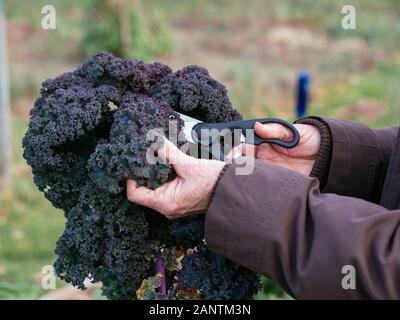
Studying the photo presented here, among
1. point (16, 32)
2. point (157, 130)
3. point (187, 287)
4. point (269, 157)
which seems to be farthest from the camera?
point (16, 32)

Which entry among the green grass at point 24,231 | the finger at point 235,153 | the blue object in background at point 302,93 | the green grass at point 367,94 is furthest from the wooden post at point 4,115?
the finger at point 235,153

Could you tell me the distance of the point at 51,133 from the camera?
2150 mm

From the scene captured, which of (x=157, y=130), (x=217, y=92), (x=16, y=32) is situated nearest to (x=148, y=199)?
(x=157, y=130)

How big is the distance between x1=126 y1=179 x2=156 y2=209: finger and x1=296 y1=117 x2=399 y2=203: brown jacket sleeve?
→ 78 cm

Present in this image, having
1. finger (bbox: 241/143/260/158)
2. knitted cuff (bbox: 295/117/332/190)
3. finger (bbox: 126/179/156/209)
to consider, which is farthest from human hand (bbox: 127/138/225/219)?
knitted cuff (bbox: 295/117/332/190)

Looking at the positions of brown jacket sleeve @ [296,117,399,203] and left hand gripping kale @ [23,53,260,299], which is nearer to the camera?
left hand gripping kale @ [23,53,260,299]

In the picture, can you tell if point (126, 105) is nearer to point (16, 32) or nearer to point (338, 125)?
point (338, 125)

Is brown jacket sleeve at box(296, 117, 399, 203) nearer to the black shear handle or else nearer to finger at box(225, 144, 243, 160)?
the black shear handle

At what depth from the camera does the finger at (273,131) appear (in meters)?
2.26

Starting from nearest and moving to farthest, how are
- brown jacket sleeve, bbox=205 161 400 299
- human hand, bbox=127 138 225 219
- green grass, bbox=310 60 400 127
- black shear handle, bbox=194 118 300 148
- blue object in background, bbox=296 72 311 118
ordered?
brown jacket sleeve, bbox=205 161 400 299 < human hand, bbox=127 138 225 219 < black shear handle, bbox=194 118 300 148 < blue object in background, bbox=296 72 311 118 < green grass, bbox=310 60 400 127

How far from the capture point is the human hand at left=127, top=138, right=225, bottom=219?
196 cm

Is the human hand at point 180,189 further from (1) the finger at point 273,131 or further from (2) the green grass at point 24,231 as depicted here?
(2) the green grass at point 24,231

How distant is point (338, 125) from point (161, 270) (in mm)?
972

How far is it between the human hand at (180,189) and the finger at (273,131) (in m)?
0.34
